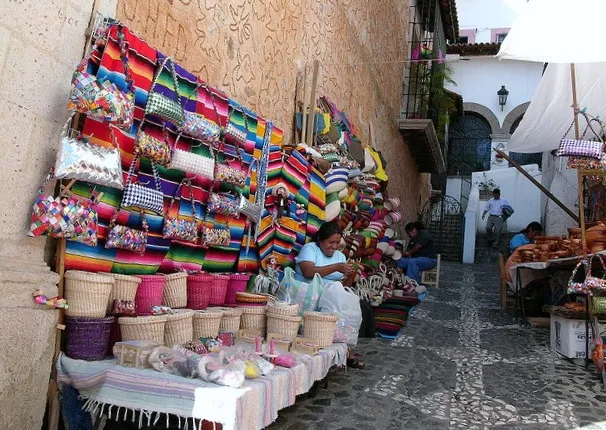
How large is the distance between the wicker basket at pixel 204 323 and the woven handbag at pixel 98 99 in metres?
1.23

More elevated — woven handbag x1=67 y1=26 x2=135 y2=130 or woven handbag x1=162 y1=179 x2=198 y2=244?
woven handbag x1=67 y1=26 x2=135 y2=130

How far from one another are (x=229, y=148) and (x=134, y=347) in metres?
1.98

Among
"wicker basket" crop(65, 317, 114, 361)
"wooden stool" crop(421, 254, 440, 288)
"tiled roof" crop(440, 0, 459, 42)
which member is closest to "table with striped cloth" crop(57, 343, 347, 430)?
"wicker basket" crop(65, 317, 114, 361)

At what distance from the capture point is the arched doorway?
23.4 m

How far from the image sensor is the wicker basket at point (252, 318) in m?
4.26

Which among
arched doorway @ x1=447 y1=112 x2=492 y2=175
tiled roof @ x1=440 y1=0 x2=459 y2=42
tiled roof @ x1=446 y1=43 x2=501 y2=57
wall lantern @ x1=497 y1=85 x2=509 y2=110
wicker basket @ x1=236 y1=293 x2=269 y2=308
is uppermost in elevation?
tiled roof @ x1=446 y1=43 x2=501 y2=57

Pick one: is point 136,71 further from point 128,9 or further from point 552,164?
point 552,164

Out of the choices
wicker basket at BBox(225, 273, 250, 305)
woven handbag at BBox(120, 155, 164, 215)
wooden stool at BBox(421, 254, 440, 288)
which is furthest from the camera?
wooden stool at BBox(421, 254, 440, 288)

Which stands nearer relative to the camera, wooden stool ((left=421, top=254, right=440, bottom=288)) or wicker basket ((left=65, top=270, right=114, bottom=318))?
wicker basket ((left=65, top=270, right=114, bottom=318))

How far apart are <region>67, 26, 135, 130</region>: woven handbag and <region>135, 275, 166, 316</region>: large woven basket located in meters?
0.91

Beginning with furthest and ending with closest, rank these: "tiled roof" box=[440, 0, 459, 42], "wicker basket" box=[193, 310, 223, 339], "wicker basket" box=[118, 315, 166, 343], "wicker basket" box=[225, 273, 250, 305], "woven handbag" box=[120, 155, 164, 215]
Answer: "tiled roof" box=[440, 0, 459, 42] → "wicker basket" box=[225, 273, 250, 305] → "wicker basket" box=[193, 310, 223, 339] → "woven handbag" box=[120, 155, 164, 215] → "wicker basket" box=[118, 315, 166, 343]

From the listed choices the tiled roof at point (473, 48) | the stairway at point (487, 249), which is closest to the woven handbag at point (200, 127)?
the stairway at point (487, 249)

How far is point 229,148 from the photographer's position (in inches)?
177

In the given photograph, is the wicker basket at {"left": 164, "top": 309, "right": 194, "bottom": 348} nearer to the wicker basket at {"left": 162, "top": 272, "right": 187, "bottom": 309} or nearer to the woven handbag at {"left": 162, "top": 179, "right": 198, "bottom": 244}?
the wicker basket at {"left": 162, "top": 272, "right": 187, "bottom": 309}
